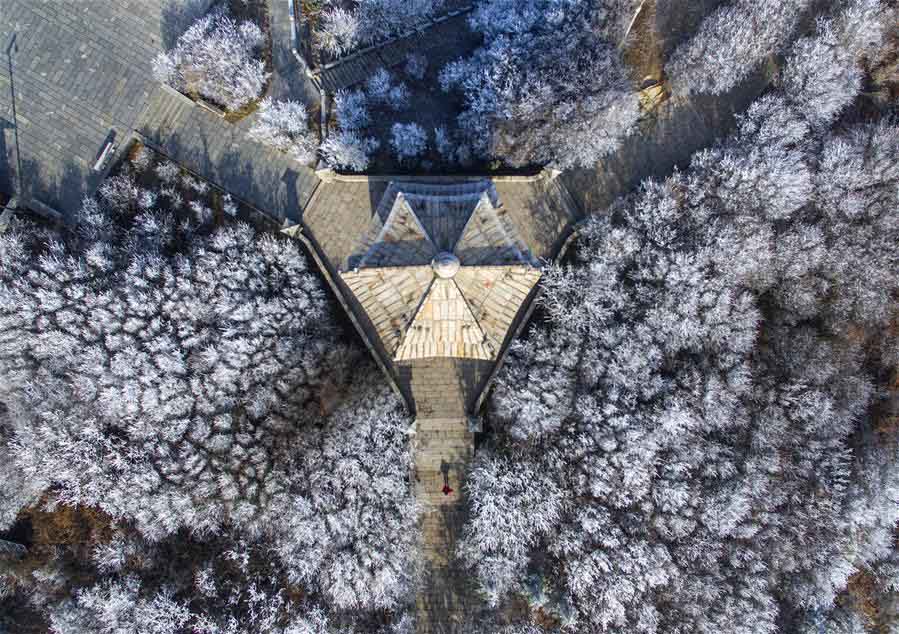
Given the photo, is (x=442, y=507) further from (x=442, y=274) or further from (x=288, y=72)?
(x=288, y=72)

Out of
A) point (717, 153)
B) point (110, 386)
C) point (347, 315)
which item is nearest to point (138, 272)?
point (110, 386)

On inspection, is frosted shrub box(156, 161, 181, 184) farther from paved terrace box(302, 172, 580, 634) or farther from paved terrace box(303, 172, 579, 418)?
paved terrace box(302, 172, 580, 634)

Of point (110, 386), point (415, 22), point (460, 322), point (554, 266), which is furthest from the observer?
point (415, 22)

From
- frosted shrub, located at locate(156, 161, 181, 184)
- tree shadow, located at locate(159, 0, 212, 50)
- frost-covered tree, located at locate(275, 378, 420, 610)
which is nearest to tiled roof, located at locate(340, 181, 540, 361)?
frost-covered tree, located at locate(275, 378, 420, 610)

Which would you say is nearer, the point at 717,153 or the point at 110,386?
the point at 110,386

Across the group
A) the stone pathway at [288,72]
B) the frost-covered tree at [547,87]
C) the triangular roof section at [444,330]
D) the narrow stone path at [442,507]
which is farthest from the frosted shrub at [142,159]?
the narrow stone path at [442,507]

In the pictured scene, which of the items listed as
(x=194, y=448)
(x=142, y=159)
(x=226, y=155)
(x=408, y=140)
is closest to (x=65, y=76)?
(x=142, y=159)

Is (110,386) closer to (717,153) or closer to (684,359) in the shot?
(684,359)
